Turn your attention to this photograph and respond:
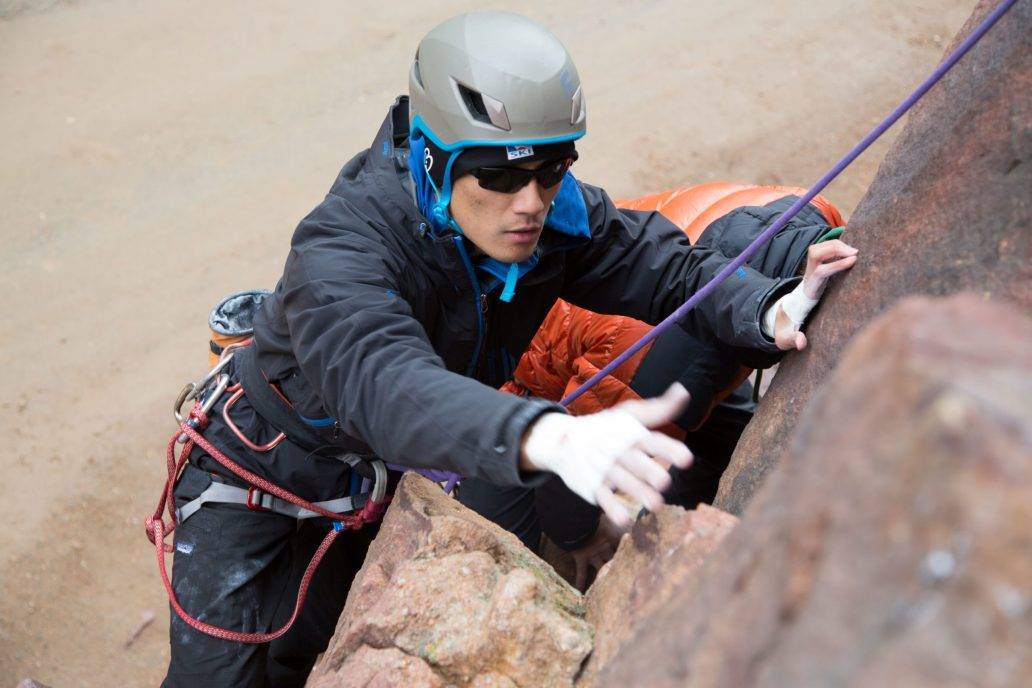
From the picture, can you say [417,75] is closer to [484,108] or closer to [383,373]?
[484,108]

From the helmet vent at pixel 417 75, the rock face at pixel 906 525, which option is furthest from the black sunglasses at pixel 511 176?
the rock face at pixel 906 525

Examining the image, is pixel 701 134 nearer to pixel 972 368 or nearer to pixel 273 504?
pixel 273 504

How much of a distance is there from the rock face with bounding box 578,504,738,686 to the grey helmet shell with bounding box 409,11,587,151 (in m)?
1.22

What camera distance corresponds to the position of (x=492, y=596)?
2385mm

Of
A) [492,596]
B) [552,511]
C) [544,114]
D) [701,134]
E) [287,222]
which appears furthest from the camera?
[701,134]

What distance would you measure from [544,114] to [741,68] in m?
6.17

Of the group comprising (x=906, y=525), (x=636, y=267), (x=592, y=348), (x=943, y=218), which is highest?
(x=906, y=525)

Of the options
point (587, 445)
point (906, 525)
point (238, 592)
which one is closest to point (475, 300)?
point (587, 445)

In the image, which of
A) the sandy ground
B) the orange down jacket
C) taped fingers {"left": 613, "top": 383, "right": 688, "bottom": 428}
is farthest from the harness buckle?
the sandy ground

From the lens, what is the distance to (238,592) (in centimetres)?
330

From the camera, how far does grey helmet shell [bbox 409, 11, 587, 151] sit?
2770 millimetres

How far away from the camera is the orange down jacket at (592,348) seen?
400 cm

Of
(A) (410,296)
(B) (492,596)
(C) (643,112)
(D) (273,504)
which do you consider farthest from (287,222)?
(B) (492,596)

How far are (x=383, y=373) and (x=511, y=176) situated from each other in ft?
2.77
